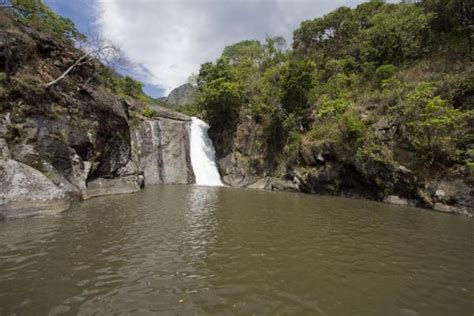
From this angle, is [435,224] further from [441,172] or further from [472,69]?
[472,69]

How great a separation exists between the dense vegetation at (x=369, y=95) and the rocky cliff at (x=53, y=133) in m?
13.5

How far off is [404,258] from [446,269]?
795mm

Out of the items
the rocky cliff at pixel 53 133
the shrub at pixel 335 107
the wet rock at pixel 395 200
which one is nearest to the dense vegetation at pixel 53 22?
the rocky cliff at pixel 53 133

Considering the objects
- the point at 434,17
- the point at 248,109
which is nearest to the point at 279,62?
the point at 248,109

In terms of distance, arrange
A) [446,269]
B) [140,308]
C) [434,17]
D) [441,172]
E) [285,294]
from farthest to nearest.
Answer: [434,17] → [441,172] → [446,269] → [285,294] → [140,308]

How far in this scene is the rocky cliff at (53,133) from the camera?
9.86m

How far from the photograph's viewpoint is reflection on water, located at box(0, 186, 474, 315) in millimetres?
4191

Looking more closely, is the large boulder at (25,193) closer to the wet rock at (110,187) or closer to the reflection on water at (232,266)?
the reflection on water at (232,266)

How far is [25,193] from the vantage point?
9430 millimetres

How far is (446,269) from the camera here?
5.75 metres

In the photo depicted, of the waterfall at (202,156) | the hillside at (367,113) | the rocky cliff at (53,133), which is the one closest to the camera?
the rocky cliff at (53,133)

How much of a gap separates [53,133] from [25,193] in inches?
191

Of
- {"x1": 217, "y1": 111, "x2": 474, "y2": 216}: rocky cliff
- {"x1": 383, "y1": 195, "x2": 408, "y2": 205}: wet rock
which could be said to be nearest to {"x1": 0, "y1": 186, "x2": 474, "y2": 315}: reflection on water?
{"x1": 217, "y1": 111, "x2": 474, "y2": 216}: rocky cliff

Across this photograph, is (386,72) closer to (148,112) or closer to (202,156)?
(202,156)
